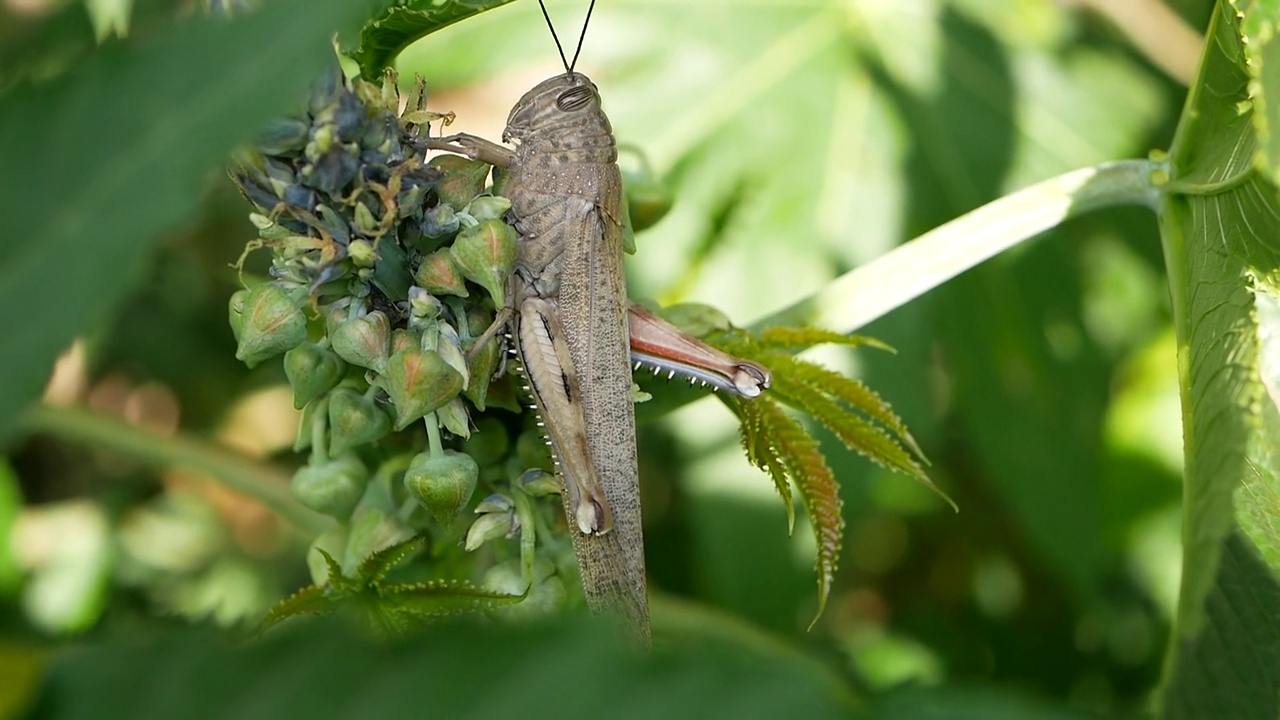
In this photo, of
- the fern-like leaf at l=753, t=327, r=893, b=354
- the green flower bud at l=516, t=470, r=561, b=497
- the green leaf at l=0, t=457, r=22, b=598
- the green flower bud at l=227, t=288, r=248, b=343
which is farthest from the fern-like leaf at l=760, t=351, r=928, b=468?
the green leaf at l=0, t=457, r=22, b=598

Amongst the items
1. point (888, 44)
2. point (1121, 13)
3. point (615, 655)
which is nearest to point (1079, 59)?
point (1121, 13)

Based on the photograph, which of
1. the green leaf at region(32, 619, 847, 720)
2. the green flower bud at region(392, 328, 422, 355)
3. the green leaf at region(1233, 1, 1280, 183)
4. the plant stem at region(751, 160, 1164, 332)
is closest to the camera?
the green leaf at region(32, 619, 847, 720)

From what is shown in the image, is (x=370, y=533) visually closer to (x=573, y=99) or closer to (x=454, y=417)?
(x=454, y=417)

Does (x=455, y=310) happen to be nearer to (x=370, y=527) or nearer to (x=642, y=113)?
(x=370, y=527)

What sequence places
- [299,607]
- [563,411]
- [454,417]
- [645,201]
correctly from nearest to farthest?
[299,607] < [454,417] < [563,411] < [645,201]

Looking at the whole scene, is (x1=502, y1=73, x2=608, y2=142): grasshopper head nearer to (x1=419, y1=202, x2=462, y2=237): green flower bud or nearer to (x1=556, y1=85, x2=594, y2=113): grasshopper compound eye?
(x1=556, y1=85, x2=594, y2=113): grasshopper compound eye

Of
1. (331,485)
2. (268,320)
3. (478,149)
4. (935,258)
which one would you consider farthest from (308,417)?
(935,258)
